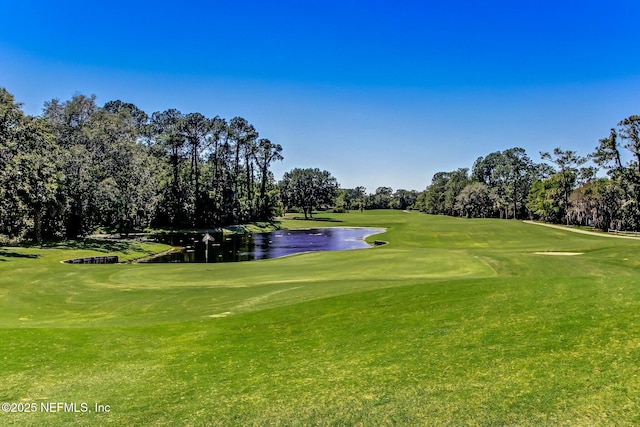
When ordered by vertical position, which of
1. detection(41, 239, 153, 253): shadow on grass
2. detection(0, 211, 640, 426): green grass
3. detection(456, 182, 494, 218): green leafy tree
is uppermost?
detection(456, 182, 494, 218): green leafy tree

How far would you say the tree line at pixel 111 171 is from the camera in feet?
134

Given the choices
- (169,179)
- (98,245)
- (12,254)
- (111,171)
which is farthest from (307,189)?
(12,254)

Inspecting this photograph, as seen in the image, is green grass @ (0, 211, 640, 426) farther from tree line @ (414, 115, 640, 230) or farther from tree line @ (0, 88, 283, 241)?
tree line @ (414, 115, 640, 230)

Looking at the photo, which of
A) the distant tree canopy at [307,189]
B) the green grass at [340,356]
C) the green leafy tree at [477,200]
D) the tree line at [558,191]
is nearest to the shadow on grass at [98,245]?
the green grass at [340,356]

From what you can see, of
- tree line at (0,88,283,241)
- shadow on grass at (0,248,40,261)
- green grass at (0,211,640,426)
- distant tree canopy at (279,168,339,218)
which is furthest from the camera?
distant tree canopy at (279,168,339,218)

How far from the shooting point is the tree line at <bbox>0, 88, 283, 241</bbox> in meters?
40.7

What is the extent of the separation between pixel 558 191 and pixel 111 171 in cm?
8607

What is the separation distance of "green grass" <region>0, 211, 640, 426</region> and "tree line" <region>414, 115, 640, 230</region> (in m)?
63.8

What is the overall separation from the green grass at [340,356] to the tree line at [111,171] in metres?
28.9

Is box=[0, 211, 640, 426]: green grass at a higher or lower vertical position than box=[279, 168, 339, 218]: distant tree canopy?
lower

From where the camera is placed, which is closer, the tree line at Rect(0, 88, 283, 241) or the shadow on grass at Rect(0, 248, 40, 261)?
the shadow on grass at Rect(0, 248, 40, 261)

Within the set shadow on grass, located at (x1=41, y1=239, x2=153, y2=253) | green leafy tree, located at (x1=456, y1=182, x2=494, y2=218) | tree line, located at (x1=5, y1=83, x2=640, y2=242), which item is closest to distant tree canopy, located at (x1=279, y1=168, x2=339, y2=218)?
tree line, located at (x1=5, y1=83, x2=640, y2=242)

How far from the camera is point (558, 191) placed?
94.2 m

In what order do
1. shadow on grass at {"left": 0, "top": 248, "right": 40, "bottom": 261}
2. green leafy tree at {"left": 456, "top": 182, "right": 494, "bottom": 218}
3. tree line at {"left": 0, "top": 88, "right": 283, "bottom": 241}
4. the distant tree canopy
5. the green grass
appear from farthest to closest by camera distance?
the distant tree canopy
green leafy tree at {"left": 456, "top": 182, "right": 494, "bottom": 218}
tree line at {"left": 0, "top": 88, "right": 283, "bottom": 241}
shadow on grass at {"left": 0, "top": 248, "right": 40, "bottom": 261}
the green grass
